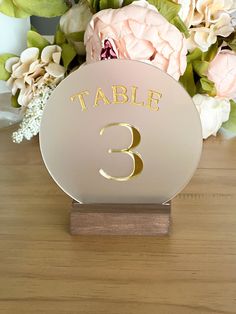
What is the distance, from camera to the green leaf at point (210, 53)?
1030mm

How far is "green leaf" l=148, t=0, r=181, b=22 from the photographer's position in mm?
928

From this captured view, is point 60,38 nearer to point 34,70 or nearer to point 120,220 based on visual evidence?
point 34,70

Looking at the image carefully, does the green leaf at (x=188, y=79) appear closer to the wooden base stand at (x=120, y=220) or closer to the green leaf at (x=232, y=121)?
the green leaf at (x=232, y=121)

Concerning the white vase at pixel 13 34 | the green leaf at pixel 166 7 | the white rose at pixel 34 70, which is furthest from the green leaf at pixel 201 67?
the white vase at pixel 13 34

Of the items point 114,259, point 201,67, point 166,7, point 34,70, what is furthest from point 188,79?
point 114,259

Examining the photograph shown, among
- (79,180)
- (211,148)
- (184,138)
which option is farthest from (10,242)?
(211,148)

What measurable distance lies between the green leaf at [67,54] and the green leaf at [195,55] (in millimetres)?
179

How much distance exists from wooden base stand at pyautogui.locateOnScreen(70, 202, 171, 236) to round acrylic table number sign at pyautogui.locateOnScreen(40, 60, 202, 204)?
0.06ft

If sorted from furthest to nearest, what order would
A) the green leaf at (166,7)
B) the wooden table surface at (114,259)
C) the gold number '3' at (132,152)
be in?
the green leaf at (166,7), the gold number '3' at (132,152), the wooden table surface at (114,259)

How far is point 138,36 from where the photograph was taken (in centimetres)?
86

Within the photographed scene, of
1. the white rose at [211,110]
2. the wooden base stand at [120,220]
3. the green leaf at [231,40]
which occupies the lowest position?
the white rose at [211,110]

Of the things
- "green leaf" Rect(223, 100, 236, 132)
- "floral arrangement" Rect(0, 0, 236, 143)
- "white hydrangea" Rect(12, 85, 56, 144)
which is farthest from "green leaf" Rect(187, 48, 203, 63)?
"white hydrangea" Rect(12, 85, 56, 144)

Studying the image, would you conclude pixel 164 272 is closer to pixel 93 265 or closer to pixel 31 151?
pixel 93 265

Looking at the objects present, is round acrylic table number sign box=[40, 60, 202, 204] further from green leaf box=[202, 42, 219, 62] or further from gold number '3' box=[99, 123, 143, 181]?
green leaf box=[202, 42, 219, 62]
